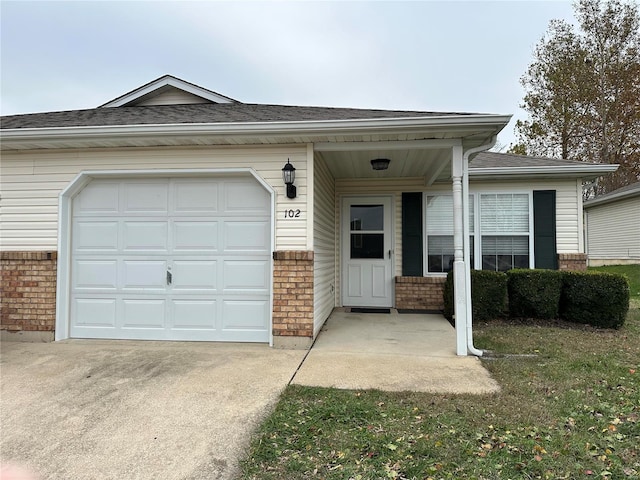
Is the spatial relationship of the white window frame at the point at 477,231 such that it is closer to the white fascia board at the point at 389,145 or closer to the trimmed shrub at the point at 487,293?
the trimmed shrub at the point at 487,293

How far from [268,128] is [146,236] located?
232 centimetres

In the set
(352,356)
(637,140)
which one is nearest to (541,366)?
(352,356)

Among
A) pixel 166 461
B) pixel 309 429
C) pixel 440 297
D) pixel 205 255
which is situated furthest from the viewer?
pixel 440 297

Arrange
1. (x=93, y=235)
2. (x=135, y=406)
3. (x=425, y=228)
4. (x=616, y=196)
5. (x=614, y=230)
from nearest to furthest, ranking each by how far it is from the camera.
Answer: (x=135, y=406), (x=93, y=235), (x=425, y=228), (x=616, y=196), (x=614, y=230)

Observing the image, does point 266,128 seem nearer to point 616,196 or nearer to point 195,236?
point 195,236

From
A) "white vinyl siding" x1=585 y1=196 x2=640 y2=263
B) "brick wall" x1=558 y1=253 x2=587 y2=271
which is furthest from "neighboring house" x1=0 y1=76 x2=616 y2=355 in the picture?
"white vinyl siding" x1=585 y1=196 x2=640 y2=263

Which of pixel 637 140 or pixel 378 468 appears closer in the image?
pixel 378 468

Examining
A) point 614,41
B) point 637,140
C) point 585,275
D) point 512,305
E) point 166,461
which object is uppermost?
point 614,41

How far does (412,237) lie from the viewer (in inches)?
285

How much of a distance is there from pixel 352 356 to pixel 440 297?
3443mm

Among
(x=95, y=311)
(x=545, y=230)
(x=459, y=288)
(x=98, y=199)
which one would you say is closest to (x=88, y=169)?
(x=98, y=199)

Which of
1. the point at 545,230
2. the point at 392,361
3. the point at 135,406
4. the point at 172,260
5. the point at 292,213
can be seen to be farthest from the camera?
the point at 545,230

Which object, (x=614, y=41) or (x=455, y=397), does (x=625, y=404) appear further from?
(x=614, y=41)

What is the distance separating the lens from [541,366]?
12.9ft
